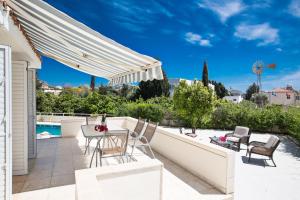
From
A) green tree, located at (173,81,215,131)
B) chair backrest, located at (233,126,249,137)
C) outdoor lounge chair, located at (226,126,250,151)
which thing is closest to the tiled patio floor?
outdoor lounge chair, located at (226,126,250,151)

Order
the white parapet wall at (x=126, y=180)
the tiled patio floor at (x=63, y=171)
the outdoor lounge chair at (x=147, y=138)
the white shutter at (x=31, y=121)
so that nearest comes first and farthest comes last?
1. the white parapet wall at (x=126, y=180)
2. the tiled patio floor at (x=63, y=171)
3. the outdoor lounge chair at (x=147, y=138)
4. the white shutter at (x=31, y=121)

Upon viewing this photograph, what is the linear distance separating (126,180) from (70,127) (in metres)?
9.92

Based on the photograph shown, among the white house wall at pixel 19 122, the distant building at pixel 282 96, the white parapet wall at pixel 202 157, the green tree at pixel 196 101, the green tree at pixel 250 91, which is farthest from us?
the green tree at pixel 250 91

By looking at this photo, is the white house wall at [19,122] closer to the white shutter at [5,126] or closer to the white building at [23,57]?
the white building at [23,57]

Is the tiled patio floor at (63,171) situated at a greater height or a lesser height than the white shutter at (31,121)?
lesser

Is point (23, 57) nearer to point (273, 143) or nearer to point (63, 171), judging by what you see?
point (63, 171)

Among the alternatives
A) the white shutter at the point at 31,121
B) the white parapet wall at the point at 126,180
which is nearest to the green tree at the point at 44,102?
the white shutter at the point at 31,121

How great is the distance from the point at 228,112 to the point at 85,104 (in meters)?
19.8

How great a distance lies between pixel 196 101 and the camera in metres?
17.9

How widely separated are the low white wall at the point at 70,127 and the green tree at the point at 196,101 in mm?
8979

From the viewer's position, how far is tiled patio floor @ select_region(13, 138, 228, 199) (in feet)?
20.4

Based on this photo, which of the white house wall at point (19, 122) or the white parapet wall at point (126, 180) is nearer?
the white parapet wall at point (126, 180)

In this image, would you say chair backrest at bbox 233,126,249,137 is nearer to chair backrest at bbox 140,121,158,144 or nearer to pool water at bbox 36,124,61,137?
chair backrest at bbox 140,121,158,144

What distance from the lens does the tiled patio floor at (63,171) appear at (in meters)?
6.21
